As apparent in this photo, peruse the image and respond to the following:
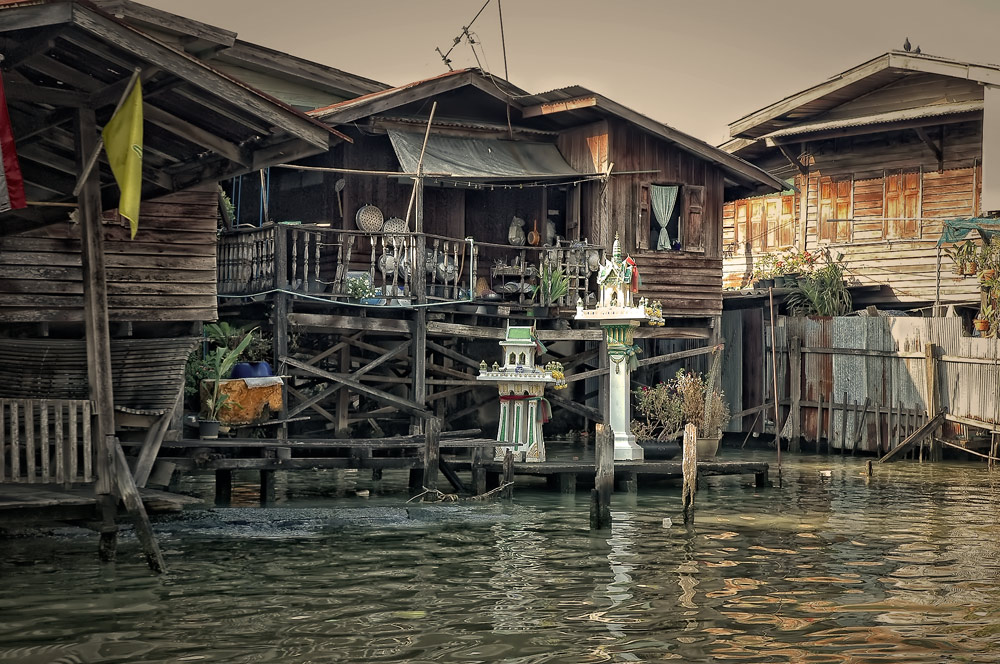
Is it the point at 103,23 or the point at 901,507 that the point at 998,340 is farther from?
the point at 103,23

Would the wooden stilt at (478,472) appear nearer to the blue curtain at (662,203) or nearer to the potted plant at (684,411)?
the potted plant at (684,411)

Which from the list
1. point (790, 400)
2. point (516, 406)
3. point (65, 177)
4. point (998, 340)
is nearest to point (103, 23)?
point (65, 177)

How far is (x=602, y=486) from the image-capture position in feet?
52.4

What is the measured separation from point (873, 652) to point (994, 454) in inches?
575

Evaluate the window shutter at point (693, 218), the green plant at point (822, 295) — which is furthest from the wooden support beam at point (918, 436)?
the window shutter at point (693, 218)

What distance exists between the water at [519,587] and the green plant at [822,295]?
10200mm

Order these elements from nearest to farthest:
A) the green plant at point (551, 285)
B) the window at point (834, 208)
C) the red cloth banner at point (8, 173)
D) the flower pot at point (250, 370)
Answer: the red cloth banner at point (8, 173)
the flower pot at point (250, 370)
the green plant at point (551, 285)
the window at point (834, 208)

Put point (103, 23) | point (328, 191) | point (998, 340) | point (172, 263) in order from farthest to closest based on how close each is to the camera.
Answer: point (328, 191), point (998, 340), point (172, 263), point (103, 23)

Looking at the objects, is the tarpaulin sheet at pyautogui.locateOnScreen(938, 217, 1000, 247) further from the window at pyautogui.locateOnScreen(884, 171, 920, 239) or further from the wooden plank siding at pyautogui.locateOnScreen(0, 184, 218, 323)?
the wooden plank siding at pyautogui.locateOnScreen(0, 184, 218, 323)

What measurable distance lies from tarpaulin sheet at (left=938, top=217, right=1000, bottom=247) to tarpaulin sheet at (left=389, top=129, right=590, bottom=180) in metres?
7.41

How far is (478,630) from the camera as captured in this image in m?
10.5

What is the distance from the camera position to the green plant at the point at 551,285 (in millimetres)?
23969

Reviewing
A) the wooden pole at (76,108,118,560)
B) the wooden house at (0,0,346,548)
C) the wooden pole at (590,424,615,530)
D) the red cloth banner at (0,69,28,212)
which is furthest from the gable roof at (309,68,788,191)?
the red cloth banner at (0,69,28,212)

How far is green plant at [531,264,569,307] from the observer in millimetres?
23969
